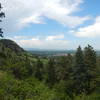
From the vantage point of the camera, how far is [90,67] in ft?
176

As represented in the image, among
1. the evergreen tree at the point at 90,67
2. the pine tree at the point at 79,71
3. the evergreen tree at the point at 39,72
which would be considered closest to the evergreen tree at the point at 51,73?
the evergreen tree at the point at 39,72

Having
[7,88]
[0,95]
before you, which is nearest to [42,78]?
[7,88]

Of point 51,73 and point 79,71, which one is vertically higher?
point 79,71

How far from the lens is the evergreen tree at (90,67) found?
167ft

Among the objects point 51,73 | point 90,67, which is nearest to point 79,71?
point 90,67

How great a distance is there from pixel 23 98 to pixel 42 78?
42.5m

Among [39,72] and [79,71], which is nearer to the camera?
[79,71]

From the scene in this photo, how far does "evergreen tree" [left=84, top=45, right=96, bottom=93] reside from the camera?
5102cm

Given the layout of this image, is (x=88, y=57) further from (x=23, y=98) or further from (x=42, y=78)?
(x=23, y=98)

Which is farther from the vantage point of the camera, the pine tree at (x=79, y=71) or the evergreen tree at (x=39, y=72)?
the evergreen tree at (x=39, y=72)

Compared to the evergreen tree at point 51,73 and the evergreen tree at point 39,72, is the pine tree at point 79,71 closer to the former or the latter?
the evergreen tree at point 51,73

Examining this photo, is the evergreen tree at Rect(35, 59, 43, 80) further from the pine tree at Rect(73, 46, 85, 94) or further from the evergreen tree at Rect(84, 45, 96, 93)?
the evergreen tree at Rect(84, 45, 96, 93)

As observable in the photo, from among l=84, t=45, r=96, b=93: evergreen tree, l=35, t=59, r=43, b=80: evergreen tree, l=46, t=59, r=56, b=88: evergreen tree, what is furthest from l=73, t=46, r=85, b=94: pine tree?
l=35, t=59, r=43, b=80: evergreen tree

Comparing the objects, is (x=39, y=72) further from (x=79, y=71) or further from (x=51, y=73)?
(x=79, y=71)
